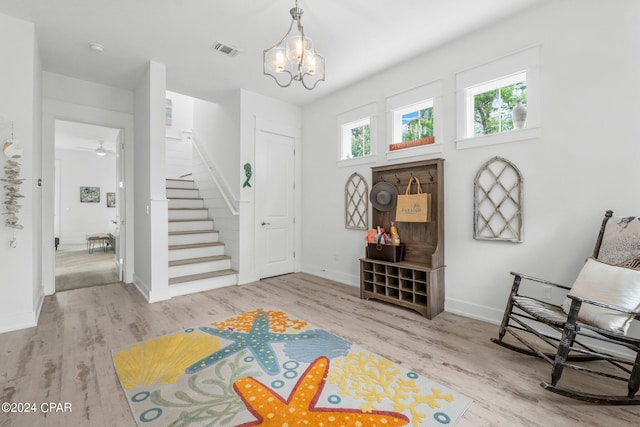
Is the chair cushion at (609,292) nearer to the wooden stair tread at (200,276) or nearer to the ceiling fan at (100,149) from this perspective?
the wooden stair tread at (200,276)

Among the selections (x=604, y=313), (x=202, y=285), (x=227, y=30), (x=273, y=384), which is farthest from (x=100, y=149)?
(x=604, y=313)

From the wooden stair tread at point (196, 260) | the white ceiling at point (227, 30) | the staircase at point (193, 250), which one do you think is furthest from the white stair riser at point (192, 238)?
the white ceiling at point (227, 30)

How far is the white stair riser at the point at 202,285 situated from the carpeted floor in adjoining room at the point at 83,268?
1.49 m

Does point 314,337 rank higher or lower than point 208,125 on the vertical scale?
lower

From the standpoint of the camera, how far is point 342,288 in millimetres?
4070

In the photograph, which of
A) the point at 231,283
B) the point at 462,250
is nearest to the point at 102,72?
the point at 231,283

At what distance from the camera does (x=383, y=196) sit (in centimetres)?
360

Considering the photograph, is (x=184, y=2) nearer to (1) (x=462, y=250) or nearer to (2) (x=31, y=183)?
(2) (x=31, y=183)

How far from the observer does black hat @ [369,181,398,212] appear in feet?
11.7

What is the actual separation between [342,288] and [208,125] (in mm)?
3855

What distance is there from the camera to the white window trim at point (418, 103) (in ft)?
10.6

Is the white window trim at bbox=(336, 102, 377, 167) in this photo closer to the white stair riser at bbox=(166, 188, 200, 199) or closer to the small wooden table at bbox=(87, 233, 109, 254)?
the white stair riser at bbox=(166, 188, 200, 199)

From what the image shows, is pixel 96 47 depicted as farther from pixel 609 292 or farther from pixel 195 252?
pixel 609 292

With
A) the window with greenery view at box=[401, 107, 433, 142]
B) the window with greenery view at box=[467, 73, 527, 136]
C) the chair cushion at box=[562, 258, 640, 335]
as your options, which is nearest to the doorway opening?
the window with greenery view at box=[401, 107, 433, 142]
